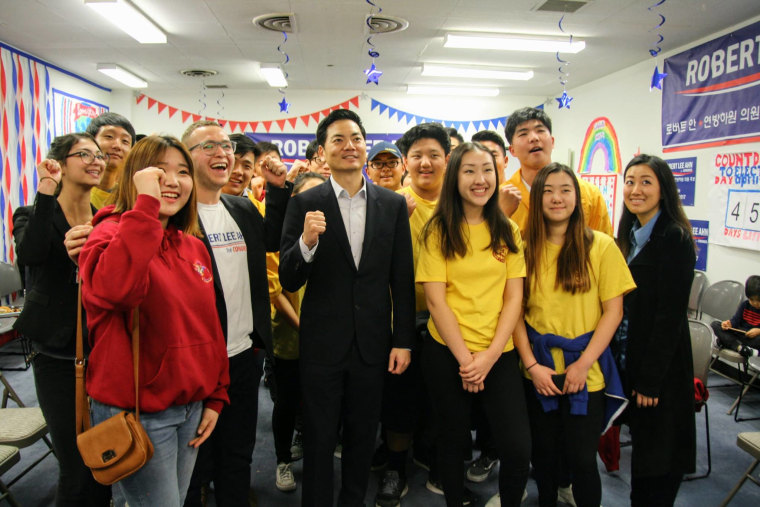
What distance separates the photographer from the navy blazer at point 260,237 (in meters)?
1.85

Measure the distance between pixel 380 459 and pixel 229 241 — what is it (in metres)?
1.71

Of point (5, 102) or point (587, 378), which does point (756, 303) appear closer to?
point (587, 378)

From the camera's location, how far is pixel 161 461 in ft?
4.14

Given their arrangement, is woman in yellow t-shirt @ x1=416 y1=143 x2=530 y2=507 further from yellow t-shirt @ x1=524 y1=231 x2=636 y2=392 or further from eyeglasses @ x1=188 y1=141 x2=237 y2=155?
eyeglasses @ x1=188 y1=141 x2=237 y2=155

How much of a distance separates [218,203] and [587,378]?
172 cm

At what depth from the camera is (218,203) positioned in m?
1.84

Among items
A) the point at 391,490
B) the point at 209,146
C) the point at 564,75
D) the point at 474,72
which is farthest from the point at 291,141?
the point at 391,490

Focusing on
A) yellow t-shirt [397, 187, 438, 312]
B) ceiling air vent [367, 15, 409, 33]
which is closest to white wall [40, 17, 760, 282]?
ceiling air vent [367, 15, 409, 33]

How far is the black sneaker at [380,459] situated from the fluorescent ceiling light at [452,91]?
644cm

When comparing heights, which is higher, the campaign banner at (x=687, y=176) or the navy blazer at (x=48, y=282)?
the campaign banner at (x=687, y=176)

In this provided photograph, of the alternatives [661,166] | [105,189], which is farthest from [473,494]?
[105,189]

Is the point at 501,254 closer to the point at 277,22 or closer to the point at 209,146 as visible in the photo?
the point at 209,146

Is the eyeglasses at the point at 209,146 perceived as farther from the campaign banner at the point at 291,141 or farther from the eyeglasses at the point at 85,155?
the campaign banner at the point at 291,141

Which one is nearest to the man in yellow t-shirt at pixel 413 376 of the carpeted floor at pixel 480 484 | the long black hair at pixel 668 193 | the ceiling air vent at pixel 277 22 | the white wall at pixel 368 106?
the carpeted floor at pixel 480 484
